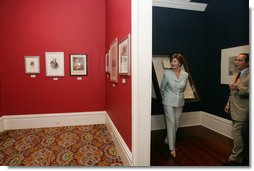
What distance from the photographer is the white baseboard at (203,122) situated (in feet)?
12.9

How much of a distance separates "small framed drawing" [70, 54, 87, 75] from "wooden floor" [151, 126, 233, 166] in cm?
259

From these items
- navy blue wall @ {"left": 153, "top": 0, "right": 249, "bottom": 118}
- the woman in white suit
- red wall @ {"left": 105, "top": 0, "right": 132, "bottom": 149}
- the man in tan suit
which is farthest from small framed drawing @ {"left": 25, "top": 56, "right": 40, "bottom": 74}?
the man in tan suit

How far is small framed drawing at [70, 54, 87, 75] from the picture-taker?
4773 mm

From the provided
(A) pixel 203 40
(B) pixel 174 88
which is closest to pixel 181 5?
(A) pixel 203 40

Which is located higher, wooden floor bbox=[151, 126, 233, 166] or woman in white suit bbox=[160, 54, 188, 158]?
woman in white suit bbox=[160, 54, 188, 158]

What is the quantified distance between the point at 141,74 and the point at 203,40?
132 inches

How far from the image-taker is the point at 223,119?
13.1 ft

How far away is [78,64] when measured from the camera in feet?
15.8

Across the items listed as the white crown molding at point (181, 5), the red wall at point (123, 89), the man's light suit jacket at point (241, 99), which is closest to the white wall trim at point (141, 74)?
the red wall at point (123, 89)

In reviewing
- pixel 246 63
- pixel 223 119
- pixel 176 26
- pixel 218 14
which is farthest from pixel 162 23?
pixel 223 119

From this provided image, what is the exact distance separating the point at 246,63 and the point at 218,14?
6.84 ft

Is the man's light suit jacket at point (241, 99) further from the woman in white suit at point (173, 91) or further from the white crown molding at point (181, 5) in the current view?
the white crown molding at point (181, 5)

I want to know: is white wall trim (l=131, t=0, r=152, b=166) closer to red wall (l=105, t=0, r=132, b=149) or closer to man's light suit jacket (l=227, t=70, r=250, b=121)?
red wall (l=105, t=0, r=132, b=149)

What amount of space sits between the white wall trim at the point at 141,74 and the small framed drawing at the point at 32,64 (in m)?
3.50
